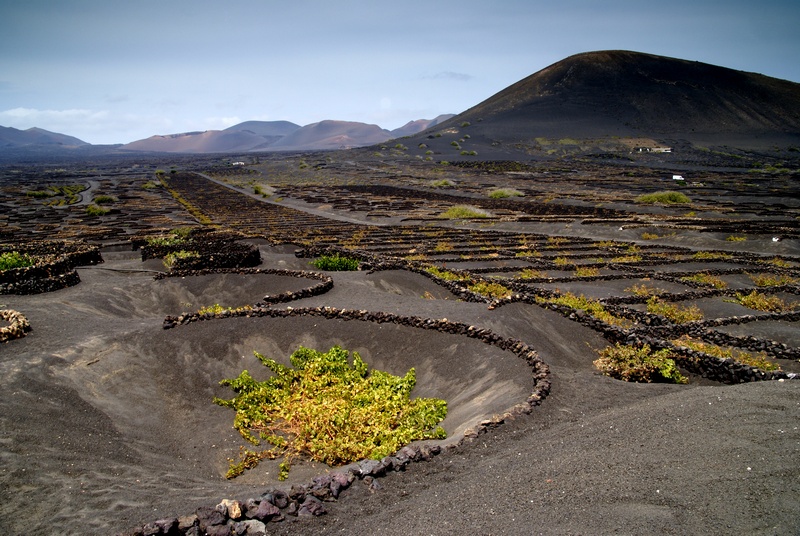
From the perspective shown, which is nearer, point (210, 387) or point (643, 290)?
point (210, 387)

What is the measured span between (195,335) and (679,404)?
40.5ft

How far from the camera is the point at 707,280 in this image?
24.6 m

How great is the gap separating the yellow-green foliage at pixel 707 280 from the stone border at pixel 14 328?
26.6 m

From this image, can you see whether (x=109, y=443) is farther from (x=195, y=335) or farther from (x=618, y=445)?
(x=618, y=445)

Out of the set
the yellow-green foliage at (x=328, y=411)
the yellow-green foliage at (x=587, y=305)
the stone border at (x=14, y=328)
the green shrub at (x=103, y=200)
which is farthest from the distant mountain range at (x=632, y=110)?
the stone border at (x=14, y=328)

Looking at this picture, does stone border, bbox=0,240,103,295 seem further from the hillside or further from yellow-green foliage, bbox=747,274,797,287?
the hillside

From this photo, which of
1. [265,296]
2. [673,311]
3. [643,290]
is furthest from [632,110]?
[265,296]

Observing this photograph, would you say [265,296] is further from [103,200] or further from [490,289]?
[103,200]

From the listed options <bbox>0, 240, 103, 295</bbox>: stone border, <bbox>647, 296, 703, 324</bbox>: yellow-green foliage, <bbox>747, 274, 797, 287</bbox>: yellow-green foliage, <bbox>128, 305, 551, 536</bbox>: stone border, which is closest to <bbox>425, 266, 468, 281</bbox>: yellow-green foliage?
<bbox>647, 296, 703, 324</bbox>: yellow-green foliage

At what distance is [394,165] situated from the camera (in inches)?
5231

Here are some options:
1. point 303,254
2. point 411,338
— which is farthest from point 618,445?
point 303,254

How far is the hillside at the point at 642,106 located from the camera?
466 ft

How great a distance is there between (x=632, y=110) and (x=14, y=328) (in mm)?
171853

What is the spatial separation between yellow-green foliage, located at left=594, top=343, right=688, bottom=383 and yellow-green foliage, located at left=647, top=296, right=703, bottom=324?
17.0 ft
